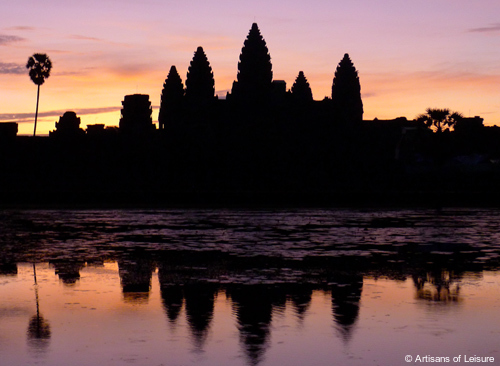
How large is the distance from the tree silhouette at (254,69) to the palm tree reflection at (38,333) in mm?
68718

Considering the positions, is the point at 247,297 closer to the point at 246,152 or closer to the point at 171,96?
the point at 246,152

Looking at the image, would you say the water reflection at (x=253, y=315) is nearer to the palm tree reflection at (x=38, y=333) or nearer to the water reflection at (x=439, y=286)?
the palm tree reflection at (x=38, y=333)

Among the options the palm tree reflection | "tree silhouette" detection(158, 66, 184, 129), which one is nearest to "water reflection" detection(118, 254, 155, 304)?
the palm tree reflection

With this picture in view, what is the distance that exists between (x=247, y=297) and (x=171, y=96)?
87.6 meters

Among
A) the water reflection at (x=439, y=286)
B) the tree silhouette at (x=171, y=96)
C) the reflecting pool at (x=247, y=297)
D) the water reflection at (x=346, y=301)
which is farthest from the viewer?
the tree silhouette at (x=171, y=96)

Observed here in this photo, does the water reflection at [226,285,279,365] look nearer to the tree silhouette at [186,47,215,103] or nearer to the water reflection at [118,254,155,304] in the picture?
the water reflection at [118,254,155,304]

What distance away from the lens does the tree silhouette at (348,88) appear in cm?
9213

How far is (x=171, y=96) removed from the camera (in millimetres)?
96625

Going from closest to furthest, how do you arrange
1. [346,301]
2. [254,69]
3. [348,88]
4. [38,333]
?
[38,333] < [346,301] < [254,69] < [348,88]

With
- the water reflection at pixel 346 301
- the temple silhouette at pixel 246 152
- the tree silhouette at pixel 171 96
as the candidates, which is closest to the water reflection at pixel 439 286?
the water reflection at pixel 346 301

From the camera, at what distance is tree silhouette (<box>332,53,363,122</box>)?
302ft

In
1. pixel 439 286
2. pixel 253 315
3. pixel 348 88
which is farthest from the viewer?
pixel 348 88

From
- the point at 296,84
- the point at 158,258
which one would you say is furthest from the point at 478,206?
the point at 296,84

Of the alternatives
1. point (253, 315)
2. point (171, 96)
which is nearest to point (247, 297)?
point (253, 315)
